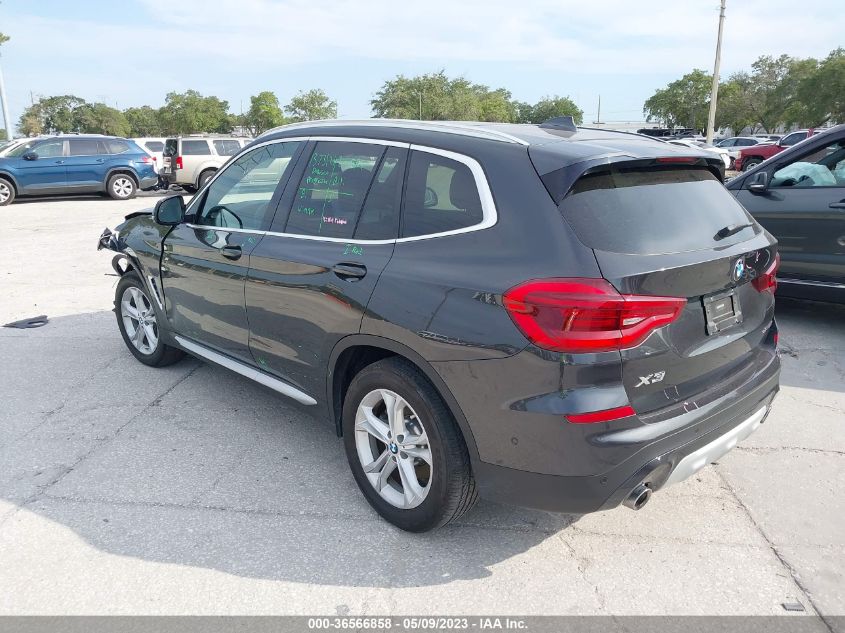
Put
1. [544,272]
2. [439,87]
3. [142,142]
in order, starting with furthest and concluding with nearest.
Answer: [439,87] < [142,142] < [544,272]

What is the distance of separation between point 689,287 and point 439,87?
6463 centimetres

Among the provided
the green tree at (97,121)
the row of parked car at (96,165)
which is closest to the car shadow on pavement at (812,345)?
the row of parked car at (96,165)

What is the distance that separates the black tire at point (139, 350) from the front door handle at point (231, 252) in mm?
1255

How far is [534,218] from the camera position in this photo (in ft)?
8.02

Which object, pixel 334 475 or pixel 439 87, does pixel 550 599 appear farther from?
pixel 439 87

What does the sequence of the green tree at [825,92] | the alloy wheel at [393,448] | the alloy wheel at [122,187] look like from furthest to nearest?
the green tree at [825,92]
the alloy wheel at [122,187]
the alloy wheel at [393,448]

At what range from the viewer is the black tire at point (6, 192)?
54.5 ft

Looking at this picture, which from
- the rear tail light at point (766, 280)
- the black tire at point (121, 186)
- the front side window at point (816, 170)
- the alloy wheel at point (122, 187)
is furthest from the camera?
the alloy wheel at point (122, 187)

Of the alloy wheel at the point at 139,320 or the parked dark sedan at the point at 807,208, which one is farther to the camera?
the parked dark sedan at the point at 807,208

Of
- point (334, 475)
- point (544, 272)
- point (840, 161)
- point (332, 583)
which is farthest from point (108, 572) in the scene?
point (840, 161)

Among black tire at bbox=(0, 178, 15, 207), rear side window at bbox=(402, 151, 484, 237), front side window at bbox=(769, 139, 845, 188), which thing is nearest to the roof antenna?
rear side window at bbox=(402, 151, 484, 237)

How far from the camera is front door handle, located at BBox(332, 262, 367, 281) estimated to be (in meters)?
2.92

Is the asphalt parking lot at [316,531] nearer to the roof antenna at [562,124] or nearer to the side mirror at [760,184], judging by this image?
the roof antenna at [562,124]

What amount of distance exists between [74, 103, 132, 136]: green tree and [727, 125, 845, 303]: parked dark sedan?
265 ft
